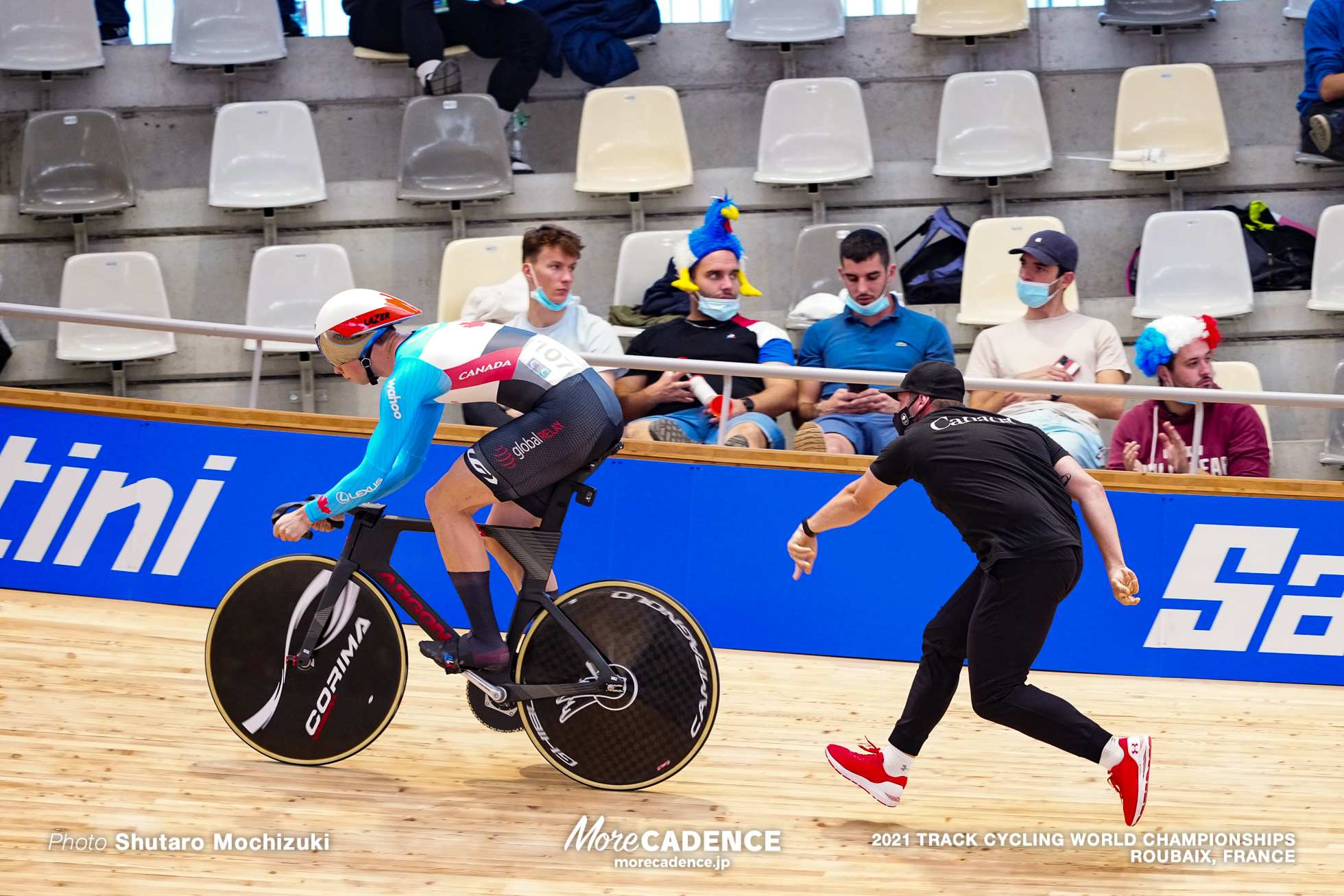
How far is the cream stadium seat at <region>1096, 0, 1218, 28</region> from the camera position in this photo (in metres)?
8.20

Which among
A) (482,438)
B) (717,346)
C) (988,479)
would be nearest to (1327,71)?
(717,346)

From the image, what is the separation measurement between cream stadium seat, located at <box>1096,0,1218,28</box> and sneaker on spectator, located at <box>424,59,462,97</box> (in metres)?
3.98

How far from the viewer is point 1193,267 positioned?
7.13 meters

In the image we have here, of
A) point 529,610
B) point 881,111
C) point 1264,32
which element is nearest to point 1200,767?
point 529,610

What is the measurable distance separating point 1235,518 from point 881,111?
3.89m

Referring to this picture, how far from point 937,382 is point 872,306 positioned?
2279 mm

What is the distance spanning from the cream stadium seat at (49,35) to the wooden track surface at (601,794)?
423 cm

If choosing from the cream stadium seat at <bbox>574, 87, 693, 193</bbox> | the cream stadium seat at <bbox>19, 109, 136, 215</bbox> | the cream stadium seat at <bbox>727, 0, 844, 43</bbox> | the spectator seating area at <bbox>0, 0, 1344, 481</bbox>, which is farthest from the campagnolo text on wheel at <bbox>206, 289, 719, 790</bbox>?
the cream stadium seat at <bbox>727, 0, 844, 43</bbox>

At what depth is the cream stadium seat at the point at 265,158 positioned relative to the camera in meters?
7.73

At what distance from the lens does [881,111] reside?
8.45 m

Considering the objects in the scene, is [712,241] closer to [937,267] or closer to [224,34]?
[937,267]

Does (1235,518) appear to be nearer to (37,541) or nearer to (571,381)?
(571,381)

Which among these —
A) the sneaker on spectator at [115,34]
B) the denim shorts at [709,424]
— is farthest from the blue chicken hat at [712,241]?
the sneaker on spectator at [115,34]

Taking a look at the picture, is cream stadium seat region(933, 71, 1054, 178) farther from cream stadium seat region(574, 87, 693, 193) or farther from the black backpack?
cream stadium seat region(574, 87, 693, 193)
